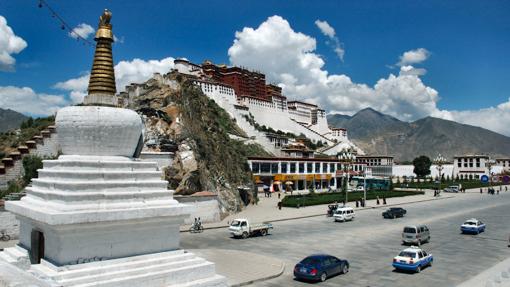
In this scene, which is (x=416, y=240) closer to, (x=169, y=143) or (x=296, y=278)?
(x=296, y=278)

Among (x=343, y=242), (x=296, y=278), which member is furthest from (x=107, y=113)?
(x=343, y=242)

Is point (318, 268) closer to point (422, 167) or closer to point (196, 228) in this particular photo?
point (196, 228)

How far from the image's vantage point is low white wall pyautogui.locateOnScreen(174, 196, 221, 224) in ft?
122

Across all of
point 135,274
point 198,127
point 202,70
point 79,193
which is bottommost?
point 135,274

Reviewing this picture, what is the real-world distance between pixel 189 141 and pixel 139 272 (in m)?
31.9

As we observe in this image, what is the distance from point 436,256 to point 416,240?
281cm

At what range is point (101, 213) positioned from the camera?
40.9 ft

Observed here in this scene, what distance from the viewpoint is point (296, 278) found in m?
20.6

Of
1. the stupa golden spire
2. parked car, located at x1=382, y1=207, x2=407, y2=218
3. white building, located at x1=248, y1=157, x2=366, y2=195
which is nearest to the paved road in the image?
parked car, located at x1=382, y1=207, x2=407, y2=218

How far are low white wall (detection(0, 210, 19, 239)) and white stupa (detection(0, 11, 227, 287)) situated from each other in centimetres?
1647

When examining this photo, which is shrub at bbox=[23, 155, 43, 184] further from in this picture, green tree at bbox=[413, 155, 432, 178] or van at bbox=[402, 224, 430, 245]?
green tree at bbox=[413, 155, 432, 178]

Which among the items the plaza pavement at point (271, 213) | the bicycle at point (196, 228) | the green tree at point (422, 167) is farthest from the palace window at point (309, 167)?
the bicycle at point (196, 228)

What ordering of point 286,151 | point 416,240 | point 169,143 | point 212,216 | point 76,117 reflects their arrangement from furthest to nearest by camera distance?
point 286,151, point 169,143, point 212,216, point 416,240, point 76,117

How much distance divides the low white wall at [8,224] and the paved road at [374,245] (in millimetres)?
11370
